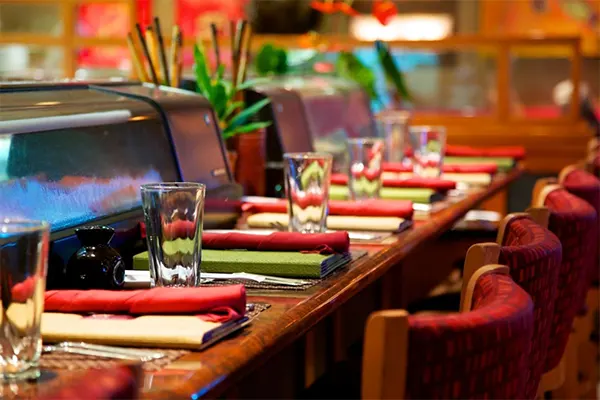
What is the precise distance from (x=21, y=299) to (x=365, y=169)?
1594 mm

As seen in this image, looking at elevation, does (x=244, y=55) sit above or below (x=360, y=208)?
above

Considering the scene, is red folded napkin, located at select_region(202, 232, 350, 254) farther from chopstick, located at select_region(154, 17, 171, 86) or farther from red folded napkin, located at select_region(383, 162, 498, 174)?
red folded napkin, located at select_region(383, 162, 498, 174)

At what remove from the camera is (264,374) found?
289cm

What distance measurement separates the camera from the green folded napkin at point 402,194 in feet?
9.30

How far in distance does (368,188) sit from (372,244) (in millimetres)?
584

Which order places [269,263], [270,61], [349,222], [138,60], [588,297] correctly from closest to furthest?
[269,263] < [349,222] < [138,60] < [588,297] < [270,61]

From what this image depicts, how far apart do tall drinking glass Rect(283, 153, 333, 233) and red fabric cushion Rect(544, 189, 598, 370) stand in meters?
0.45

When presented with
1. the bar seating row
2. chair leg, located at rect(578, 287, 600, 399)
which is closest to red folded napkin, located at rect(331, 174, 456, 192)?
chair leg, located at rect(578, 287, 600, 399)

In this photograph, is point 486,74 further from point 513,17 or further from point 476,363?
point 476,363

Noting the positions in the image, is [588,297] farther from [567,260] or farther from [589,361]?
[567,260]

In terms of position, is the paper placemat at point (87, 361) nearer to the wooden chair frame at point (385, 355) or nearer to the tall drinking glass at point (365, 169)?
the wooden chair frame at point (385, 355)

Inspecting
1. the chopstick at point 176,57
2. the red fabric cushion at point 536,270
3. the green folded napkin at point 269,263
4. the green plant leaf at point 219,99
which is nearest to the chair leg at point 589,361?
the green plant leaf at point 219,99

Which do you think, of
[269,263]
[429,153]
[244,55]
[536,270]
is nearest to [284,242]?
[269,263]

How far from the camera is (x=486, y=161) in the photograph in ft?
13.2
